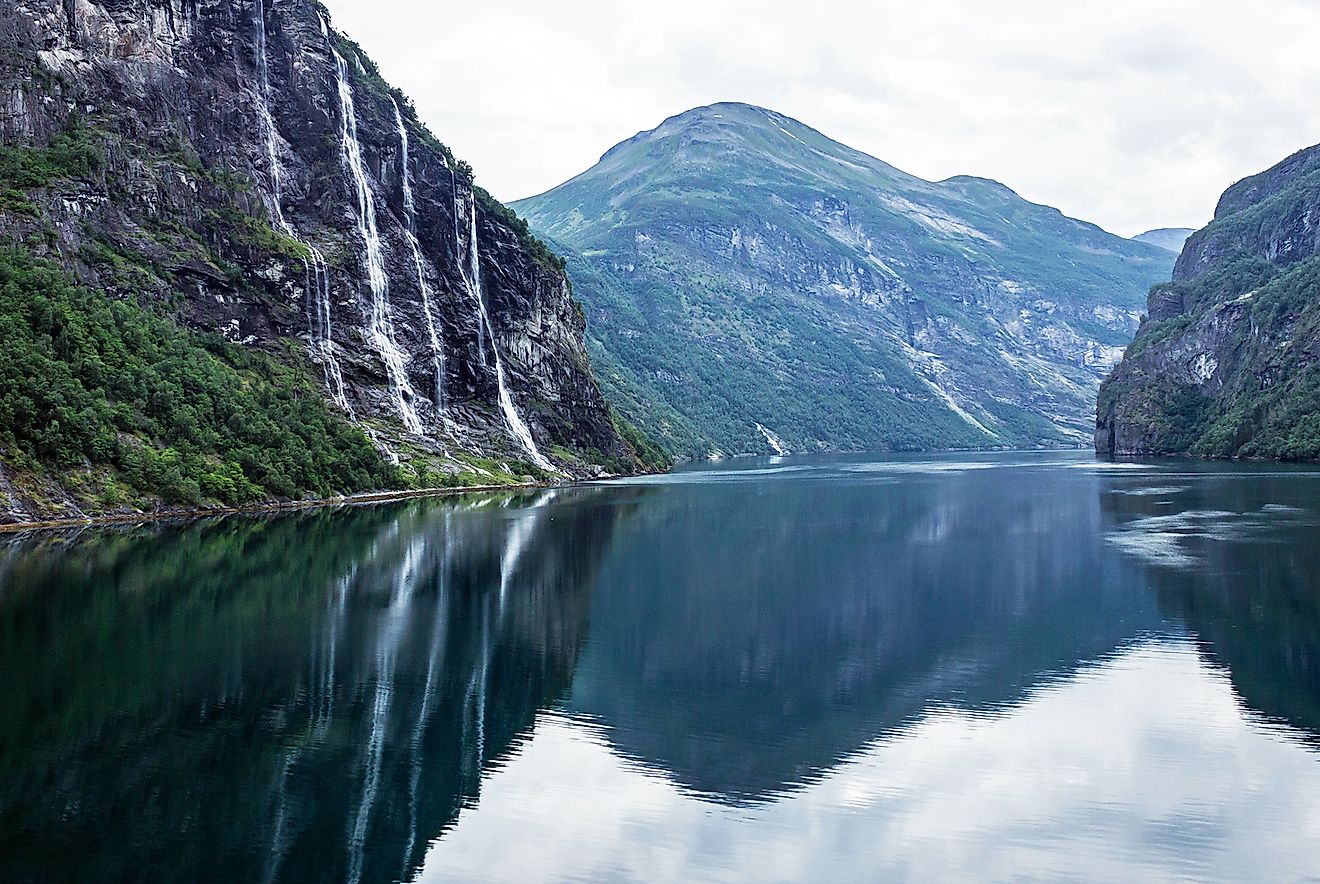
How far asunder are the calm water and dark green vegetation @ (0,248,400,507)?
1130 centimetres

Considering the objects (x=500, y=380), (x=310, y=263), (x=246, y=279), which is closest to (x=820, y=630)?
(x=246, y=279)

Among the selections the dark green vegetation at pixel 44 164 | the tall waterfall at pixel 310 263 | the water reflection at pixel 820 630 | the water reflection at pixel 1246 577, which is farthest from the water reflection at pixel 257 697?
the tall waterfall at pixel 310 263

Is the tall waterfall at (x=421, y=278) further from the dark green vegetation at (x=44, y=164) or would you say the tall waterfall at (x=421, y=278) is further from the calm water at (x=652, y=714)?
the calm water at (x=652, y=714)

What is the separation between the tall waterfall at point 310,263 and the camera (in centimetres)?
11550

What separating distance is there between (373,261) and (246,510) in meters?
50.7

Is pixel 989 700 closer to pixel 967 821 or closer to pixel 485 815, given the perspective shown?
pixel 967 821

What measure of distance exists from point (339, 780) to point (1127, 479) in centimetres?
12461

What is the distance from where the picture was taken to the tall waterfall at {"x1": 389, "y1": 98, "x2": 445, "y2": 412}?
128375 millimetres

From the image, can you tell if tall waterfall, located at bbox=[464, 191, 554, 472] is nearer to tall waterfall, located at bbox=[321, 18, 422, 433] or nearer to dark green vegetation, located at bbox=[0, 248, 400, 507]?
tall waterfall, located at bbox=[321, 18, 422, 433]

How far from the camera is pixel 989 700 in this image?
32344mm

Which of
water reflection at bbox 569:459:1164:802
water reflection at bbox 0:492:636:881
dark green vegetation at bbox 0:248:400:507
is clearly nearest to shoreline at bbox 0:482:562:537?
dark green vegetation at bbox 0:248:400:507

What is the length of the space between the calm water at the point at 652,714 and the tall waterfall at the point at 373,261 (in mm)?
59927

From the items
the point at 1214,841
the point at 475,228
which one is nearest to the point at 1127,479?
the point at 475,228

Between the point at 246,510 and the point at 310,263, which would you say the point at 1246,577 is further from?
the point at 310,263
